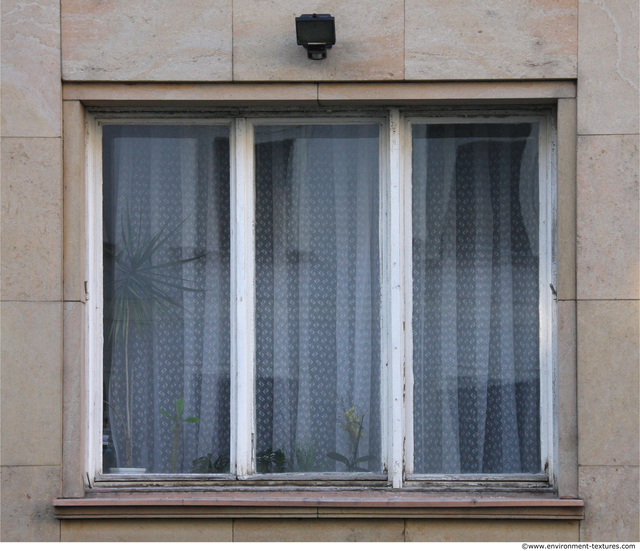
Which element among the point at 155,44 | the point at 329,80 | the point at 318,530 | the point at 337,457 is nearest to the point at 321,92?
the point at 329,80

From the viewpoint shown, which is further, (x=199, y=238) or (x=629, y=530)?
(x=199, y=238)

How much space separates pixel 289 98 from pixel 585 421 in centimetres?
290

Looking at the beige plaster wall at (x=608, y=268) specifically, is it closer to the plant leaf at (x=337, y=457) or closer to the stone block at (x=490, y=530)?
the stone block at (x=490, y=530)

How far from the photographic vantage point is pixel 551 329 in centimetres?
549

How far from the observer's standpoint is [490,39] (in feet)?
17.4

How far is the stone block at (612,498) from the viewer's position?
16.9 feet

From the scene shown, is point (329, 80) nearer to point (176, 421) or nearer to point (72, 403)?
point (176, 421)

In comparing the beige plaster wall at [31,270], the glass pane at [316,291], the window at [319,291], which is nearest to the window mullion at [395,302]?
the window at [319,291]

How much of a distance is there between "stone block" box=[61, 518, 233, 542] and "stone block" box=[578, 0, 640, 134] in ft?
11.7

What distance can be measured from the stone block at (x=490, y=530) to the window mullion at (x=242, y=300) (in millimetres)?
1233

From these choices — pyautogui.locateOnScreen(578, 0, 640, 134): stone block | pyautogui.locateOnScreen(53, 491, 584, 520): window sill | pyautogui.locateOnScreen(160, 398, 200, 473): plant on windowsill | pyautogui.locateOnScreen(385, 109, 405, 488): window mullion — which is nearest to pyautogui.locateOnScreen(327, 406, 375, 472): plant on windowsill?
pyautogui.locateOnScreen(385, 109, 405, 488): window mullion

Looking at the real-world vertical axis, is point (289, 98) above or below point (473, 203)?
above

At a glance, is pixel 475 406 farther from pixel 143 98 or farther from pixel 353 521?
pixel 143 98

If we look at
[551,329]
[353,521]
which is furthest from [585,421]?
[353,521]
